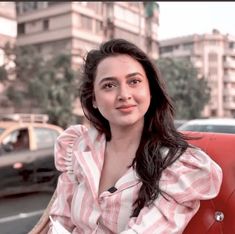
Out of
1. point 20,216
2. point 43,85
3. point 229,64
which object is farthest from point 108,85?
point 229,64

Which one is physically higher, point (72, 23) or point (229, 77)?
point (72, 23)

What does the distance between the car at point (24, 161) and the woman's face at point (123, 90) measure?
16.1 feet

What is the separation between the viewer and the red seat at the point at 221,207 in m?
1.77

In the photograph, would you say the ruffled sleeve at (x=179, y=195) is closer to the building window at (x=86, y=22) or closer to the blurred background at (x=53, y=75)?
the blurred background at (x=53, y=75)

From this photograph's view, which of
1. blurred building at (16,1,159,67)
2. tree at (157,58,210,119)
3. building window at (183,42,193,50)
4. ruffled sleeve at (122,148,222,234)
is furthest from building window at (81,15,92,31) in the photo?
ruffled sleeve at (122,148,222,234)

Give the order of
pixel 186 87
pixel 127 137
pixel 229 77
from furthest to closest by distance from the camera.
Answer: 1. pixel 229 77
2. pixel 186 87
3. pixel 127 137

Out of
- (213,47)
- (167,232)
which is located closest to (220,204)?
(167,232)

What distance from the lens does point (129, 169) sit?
1749 mm

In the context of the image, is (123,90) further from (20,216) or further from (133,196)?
(20,216)

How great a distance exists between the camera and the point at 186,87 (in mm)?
46750

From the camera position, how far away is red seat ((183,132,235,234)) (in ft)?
5.82

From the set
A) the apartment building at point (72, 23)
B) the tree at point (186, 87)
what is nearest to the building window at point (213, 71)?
the tree at point (186, 87)

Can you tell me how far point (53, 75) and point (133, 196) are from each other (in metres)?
28.6

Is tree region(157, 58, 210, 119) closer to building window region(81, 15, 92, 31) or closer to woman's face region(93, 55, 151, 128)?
building window region(81, 15, 92, 31)
